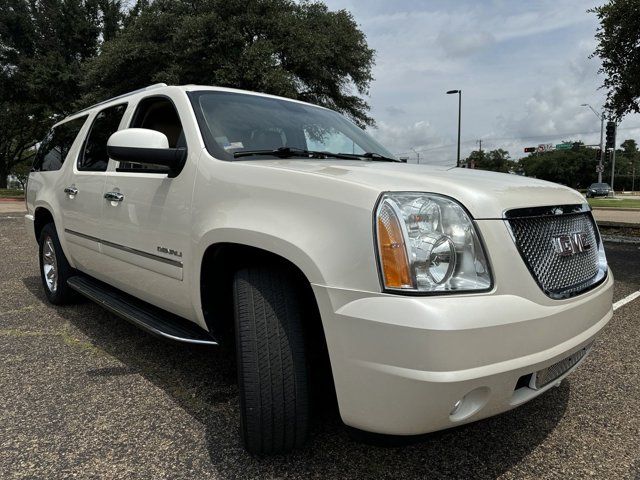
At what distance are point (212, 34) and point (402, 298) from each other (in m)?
14.2

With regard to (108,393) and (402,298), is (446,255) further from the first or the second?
(108,393)

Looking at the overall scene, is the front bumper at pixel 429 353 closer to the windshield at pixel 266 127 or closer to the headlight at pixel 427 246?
the headlight at pixel 427 246

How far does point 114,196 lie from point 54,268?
1.83m

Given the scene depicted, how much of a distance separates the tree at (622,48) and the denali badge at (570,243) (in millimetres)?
7312

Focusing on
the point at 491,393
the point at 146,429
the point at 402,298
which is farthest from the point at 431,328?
the point at 146,429

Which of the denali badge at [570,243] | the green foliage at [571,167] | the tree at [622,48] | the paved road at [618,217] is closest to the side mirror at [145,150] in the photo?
the denali badge at [570,243]

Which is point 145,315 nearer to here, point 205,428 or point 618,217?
point 205,428

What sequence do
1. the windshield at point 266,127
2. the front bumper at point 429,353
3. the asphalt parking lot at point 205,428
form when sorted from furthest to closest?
the windshield at point 266,127, the asphalt parking lot at point 205,428, the front bumper at point 429,353

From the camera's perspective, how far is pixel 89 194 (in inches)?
139

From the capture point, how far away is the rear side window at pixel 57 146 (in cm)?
425

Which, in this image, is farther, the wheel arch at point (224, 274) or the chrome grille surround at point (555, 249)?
the wheel arch at point (224, 274)

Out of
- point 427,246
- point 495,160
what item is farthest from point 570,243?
point 495,160

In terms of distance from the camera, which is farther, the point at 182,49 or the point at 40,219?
the point at 182,49

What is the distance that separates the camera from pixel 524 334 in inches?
69.1
